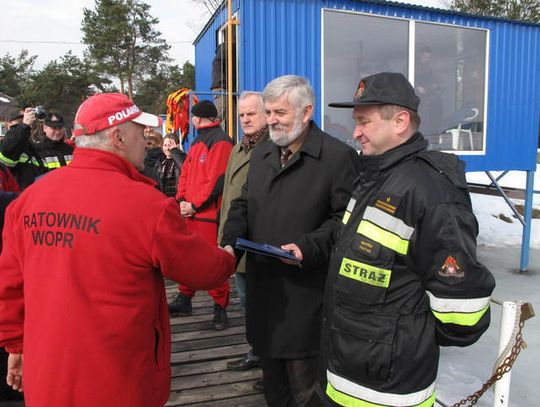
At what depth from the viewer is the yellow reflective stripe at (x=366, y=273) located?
1.57m

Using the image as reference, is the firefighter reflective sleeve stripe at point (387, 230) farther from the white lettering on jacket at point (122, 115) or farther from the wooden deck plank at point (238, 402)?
the wooden deck plank at point (238, 402)

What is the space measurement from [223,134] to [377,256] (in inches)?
104

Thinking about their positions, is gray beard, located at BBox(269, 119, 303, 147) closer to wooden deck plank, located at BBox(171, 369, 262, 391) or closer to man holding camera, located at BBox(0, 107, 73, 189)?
wooden deck plank, located at BBox(171, 369, 262, 391)

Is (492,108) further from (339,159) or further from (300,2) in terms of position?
(339,159)

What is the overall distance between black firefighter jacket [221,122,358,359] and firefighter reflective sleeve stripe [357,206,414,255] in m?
0.57

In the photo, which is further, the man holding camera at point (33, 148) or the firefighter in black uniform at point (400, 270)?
the man holding camera at point (33, 148)

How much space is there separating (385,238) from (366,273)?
0.14 metres

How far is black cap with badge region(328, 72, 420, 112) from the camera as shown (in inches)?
65.6

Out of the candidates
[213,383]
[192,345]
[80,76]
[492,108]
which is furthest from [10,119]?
[80,76]

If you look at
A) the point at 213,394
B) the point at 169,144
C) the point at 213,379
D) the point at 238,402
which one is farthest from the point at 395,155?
the point at 169,144

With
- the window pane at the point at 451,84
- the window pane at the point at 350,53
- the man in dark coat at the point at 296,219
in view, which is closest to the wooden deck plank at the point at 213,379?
the man in dark coat at the point at 296,219

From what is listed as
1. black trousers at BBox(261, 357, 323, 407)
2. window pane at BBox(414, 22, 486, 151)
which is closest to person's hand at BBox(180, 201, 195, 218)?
black trousers at BBox(261, 357, 323, 407)

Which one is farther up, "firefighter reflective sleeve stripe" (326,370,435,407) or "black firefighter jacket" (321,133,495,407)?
"black firefighter jacket" (321,133,495,407)

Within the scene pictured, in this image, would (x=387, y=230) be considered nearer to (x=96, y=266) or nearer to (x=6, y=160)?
(x=96, y=266)
